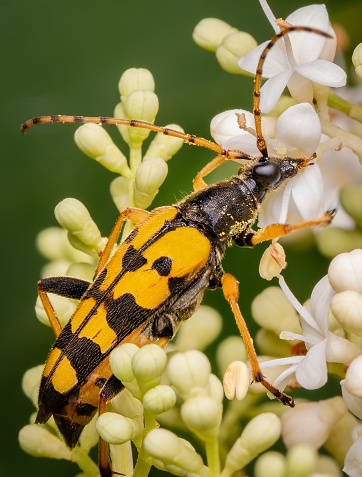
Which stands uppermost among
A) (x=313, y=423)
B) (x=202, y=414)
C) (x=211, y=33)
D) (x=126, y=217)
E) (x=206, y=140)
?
(x=211, y=33)

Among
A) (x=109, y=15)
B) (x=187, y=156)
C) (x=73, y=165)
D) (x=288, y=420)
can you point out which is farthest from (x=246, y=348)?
(x=109, y=15)

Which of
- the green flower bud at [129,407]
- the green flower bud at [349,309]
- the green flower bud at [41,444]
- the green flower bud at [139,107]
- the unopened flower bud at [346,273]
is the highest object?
the green flower bud at [139,107]

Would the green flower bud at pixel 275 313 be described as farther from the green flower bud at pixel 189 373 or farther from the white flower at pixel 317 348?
the green flower bud at pixel 189 373

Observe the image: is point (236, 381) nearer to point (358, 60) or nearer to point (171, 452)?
point (171, 452)

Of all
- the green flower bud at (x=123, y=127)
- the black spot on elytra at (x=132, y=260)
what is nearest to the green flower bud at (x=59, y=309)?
the black spot on elytra at (x=132, y=260)

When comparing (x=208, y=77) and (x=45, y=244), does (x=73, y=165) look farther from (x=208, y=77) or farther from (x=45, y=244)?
(x=208, y=77)

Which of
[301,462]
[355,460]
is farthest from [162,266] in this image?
[301,462]

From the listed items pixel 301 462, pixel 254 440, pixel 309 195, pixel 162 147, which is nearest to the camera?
pixel 301 462
